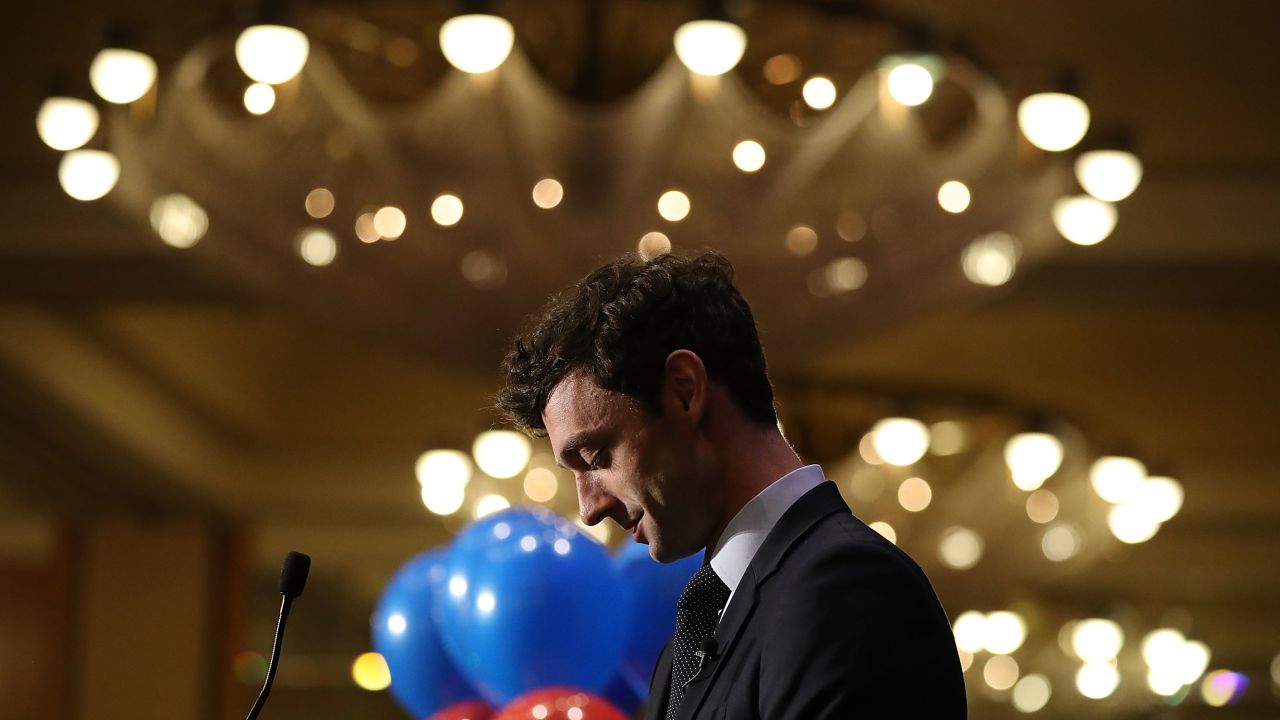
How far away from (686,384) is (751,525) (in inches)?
5.5

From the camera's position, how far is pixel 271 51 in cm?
340

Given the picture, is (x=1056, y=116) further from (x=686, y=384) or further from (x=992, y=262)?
(x=686, y=384)

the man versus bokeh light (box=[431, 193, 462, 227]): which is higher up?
bokeh light (box=[431, 193, 462, 227])

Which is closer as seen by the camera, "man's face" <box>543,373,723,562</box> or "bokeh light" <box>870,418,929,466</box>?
"man's face" <box>543,373,723,562</box>

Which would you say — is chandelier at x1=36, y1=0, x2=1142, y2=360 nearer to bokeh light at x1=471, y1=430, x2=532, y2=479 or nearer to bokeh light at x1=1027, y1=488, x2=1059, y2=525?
bokeh light at x1=471, y1=430, x2=532, y2=479

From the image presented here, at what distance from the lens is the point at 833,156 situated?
157 inches

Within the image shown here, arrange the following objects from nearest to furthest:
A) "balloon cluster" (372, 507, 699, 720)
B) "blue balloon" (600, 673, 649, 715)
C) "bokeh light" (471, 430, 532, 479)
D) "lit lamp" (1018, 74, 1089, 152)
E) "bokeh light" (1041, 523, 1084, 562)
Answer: "balloon cluster" (372, 507, 699, 720) → "blue balloon" (600, 673, 649, 715) → "lit lamp" (1018, 74, 1089, 152) → "bokeh light" (471, 430, 532, 479) → "bokeh light" (1041, 523, 1084, 562)

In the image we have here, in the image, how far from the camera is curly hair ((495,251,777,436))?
1.44m

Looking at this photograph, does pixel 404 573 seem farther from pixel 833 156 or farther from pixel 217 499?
pixel 217 499

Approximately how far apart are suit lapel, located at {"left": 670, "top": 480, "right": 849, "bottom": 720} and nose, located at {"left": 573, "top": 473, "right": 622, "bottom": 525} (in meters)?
0.14

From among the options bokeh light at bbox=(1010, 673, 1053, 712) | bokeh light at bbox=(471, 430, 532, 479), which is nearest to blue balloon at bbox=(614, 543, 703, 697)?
bokeh light at bbox=(471, 430, 532, 479)

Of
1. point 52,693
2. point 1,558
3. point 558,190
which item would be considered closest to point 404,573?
point 558,190

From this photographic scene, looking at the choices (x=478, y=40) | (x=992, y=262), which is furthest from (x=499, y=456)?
(x=478, y=40)

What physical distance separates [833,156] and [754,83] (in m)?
0.29
